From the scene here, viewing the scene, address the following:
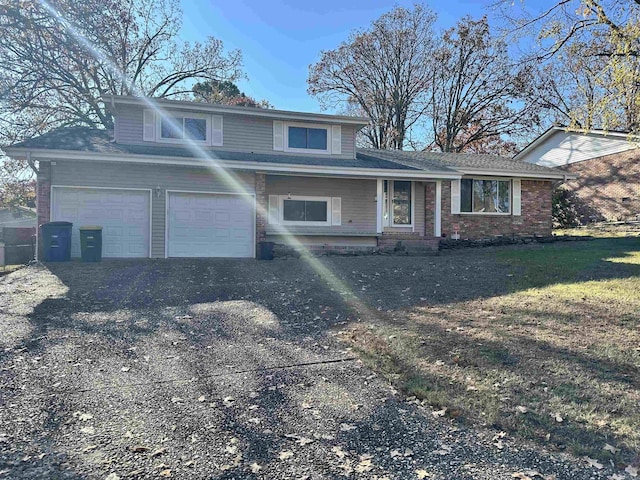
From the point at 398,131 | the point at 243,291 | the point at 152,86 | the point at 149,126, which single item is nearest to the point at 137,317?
the point at 243,291

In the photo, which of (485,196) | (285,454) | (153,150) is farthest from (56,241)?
(485,196)

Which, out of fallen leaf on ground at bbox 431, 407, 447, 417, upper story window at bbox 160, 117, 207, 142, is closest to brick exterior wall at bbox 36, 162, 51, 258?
upper story window at bbox 160, 117, 207, 142

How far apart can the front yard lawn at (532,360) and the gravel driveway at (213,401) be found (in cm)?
31

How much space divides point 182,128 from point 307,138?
4.04 metres

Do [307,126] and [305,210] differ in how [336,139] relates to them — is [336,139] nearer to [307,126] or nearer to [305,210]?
[307,126]

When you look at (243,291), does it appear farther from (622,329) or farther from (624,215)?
(624,215)

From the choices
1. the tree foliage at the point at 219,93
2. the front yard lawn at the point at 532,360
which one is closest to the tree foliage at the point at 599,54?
the front yard lawn at the point at 532,360

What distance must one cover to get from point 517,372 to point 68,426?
3.87 meters

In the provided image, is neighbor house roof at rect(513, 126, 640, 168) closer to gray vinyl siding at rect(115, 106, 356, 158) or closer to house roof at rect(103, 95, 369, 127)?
house roof at rect(103, 95, 369, 127)

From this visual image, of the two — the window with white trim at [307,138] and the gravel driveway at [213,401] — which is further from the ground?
the window with white trim at [307,138]

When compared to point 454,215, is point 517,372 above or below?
below

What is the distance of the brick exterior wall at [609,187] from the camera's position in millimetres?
19594

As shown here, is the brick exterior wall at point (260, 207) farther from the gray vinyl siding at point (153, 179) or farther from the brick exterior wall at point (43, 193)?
the brick exterior wall at point (43, 193)

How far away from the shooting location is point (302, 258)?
12.9m
